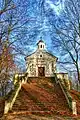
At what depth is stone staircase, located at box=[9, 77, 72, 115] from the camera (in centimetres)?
2177

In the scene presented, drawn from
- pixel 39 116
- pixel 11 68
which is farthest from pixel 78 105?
pixel 11 68

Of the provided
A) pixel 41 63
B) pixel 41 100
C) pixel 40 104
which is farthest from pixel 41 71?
pixel 40 104

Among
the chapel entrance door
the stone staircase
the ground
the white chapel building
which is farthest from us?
the chapel entrance door

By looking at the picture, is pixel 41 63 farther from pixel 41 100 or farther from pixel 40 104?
pixel 40 104

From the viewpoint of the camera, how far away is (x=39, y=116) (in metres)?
20.1

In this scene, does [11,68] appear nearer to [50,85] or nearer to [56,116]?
[56,116]

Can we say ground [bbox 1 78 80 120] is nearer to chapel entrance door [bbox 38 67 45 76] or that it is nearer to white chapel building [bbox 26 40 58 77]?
white chapel building [bbox 26 40 58 77]

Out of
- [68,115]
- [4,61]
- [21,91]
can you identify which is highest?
[4,61]

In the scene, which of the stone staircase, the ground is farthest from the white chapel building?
the ground

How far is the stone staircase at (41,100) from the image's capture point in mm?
21766

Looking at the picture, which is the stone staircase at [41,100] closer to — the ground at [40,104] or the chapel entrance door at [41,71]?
the ground at [40,104]

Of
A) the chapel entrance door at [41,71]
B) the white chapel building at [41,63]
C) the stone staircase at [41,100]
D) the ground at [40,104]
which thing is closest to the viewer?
the ground at [40,104]

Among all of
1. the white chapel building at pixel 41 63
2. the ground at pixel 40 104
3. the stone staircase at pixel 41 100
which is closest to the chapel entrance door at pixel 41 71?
the white chapel building at pixel 41 63

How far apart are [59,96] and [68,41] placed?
536cm
